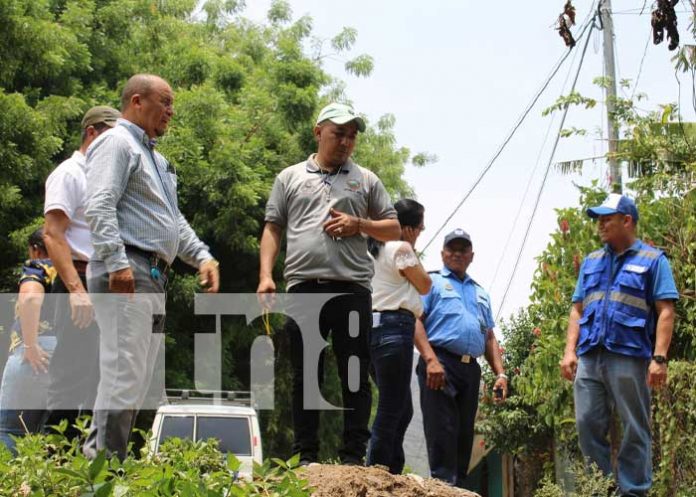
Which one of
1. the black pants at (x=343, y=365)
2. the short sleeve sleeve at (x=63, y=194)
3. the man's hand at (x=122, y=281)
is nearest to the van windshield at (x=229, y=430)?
the black pants at (x=343, y=365)

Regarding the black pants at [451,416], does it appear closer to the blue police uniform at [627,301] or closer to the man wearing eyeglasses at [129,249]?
the blue police uniform at [627,301]

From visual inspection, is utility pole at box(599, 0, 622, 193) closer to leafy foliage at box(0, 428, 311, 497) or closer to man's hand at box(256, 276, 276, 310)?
man's hand at box(256, 276, 276, 310)

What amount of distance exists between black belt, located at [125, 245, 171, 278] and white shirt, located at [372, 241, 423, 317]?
1708mm

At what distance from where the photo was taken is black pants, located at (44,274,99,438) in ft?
18.2

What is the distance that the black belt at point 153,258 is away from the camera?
5.29m

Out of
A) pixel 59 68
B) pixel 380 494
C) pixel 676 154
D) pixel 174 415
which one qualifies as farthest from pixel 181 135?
pixel 380 494

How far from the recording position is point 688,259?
9414 millimetres

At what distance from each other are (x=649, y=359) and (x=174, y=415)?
34.6 feet

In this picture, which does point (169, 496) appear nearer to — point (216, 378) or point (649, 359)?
point (649, 359)

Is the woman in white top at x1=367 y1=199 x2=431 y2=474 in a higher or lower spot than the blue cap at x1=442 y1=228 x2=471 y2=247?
lower

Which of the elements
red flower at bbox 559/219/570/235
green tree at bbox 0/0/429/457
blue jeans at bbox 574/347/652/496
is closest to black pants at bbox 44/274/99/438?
blue jeans at bbox 574/347/652/496

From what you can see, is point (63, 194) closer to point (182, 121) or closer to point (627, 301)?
point (627, 301)

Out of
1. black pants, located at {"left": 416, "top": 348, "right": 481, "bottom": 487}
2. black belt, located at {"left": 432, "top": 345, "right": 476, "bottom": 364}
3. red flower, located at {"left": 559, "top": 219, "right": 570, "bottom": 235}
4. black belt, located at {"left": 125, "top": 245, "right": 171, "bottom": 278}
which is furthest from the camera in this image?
red flower, located at {"left": 559, "top": 219, "right": 570, "bottom": 235}

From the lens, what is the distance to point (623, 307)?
6.85m
